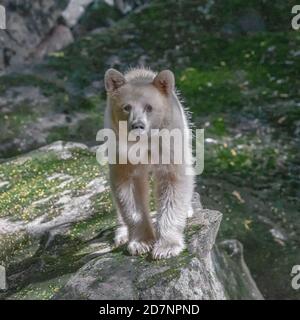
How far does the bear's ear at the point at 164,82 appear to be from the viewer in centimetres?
812

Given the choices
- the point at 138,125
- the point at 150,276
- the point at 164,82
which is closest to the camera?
the point at 138,125

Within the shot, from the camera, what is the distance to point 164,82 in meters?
8.17

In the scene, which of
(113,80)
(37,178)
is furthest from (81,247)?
(37,178)

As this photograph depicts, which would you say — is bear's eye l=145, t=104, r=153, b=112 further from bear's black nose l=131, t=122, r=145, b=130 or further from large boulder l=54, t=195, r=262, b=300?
large boulder l=54, t=195, r=262, b=300

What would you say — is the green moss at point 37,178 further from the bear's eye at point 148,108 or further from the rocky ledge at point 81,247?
the bear's eye at point 148,108

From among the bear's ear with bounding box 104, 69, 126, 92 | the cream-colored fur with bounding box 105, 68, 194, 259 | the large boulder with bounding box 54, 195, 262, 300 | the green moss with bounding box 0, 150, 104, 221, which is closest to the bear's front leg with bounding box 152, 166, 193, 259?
the cream-colored fur with bounding box 105, 68, 194, 259

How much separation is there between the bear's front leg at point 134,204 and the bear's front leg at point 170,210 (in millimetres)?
157

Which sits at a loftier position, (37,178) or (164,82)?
(164,82)

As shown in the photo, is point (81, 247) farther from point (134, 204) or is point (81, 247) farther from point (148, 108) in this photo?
point (148, 108)

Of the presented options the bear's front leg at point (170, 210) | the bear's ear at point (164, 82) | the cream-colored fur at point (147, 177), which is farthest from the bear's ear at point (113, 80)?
the bear's front leg at point (170, 210)

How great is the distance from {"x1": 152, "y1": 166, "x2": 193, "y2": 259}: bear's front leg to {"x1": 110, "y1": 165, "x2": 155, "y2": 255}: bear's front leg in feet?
0.51

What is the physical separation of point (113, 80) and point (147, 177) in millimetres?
1111
